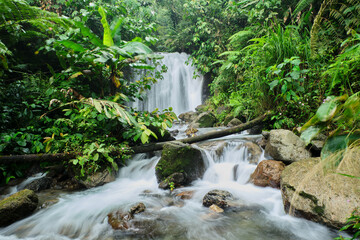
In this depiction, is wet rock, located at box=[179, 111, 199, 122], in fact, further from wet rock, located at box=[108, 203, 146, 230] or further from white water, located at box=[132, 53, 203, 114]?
wet rock, located at box=[108, 203, 146, 230]

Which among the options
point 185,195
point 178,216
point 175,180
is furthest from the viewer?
point 175,180

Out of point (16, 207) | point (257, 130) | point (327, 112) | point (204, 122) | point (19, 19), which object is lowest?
point (16, 207)

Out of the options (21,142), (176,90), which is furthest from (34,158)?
(176,90)

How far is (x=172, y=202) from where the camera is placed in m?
2.94

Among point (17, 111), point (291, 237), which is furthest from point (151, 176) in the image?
point (17, 111)

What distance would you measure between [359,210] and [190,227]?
1798 millimetres

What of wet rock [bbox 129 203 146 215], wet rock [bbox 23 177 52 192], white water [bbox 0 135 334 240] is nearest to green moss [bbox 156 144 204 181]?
white water [bbox 0 135 334 240]

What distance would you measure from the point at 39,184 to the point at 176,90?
27.8ft

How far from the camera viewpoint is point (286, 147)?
3.16 metres

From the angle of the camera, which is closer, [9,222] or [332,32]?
[9,222]

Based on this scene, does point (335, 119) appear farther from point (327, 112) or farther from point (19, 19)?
point (19, 19)

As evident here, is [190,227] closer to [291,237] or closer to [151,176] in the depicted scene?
[291,237]

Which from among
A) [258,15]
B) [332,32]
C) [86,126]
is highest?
[258,15]

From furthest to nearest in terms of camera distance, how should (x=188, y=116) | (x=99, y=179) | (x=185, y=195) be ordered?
(x=188, y=116)
(x=99, y=179)
(x=185, y=195)
